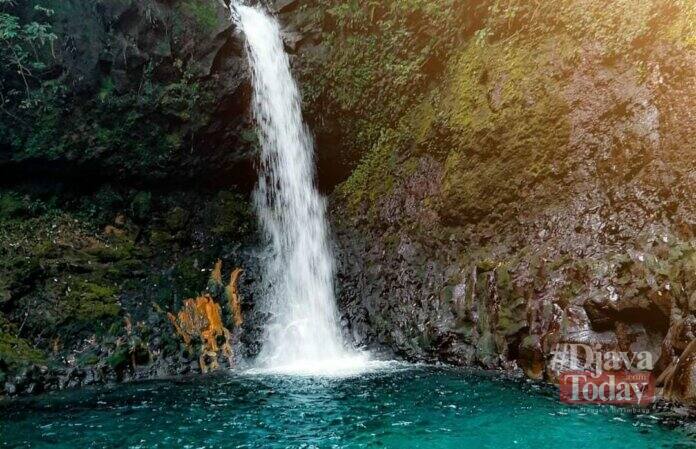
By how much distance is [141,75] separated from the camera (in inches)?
451

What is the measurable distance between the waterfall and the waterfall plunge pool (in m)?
3.33

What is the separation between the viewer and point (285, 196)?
41.5 feet

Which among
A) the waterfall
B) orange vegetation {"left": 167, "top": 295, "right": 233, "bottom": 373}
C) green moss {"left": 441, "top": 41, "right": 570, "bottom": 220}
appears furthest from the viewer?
the waterfall

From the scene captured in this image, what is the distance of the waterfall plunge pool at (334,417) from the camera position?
17.3 feet

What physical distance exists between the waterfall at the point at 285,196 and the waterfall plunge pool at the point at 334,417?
10.9ft

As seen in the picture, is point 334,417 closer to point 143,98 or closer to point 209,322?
point 209,322

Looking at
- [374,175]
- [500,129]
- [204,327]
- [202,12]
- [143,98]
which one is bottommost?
[204,327]

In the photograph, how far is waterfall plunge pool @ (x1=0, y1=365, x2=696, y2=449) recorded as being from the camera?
208 inches

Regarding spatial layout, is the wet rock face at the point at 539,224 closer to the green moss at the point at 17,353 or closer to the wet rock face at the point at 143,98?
the wet rock face at the point at 143,98

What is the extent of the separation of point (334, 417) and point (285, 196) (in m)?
7.36

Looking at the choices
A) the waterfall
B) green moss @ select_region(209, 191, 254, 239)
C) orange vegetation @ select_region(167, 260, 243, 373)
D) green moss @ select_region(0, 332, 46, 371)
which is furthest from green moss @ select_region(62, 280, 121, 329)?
the waterfall

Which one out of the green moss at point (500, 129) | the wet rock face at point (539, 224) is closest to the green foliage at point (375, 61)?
the wet rock face at point (539, 224)

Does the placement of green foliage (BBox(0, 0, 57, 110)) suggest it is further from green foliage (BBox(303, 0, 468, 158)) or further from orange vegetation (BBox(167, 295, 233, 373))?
green foliage (BBox(303, 0, 468, 158))

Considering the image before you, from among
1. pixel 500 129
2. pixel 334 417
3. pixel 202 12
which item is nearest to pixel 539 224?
pixel 500 129
